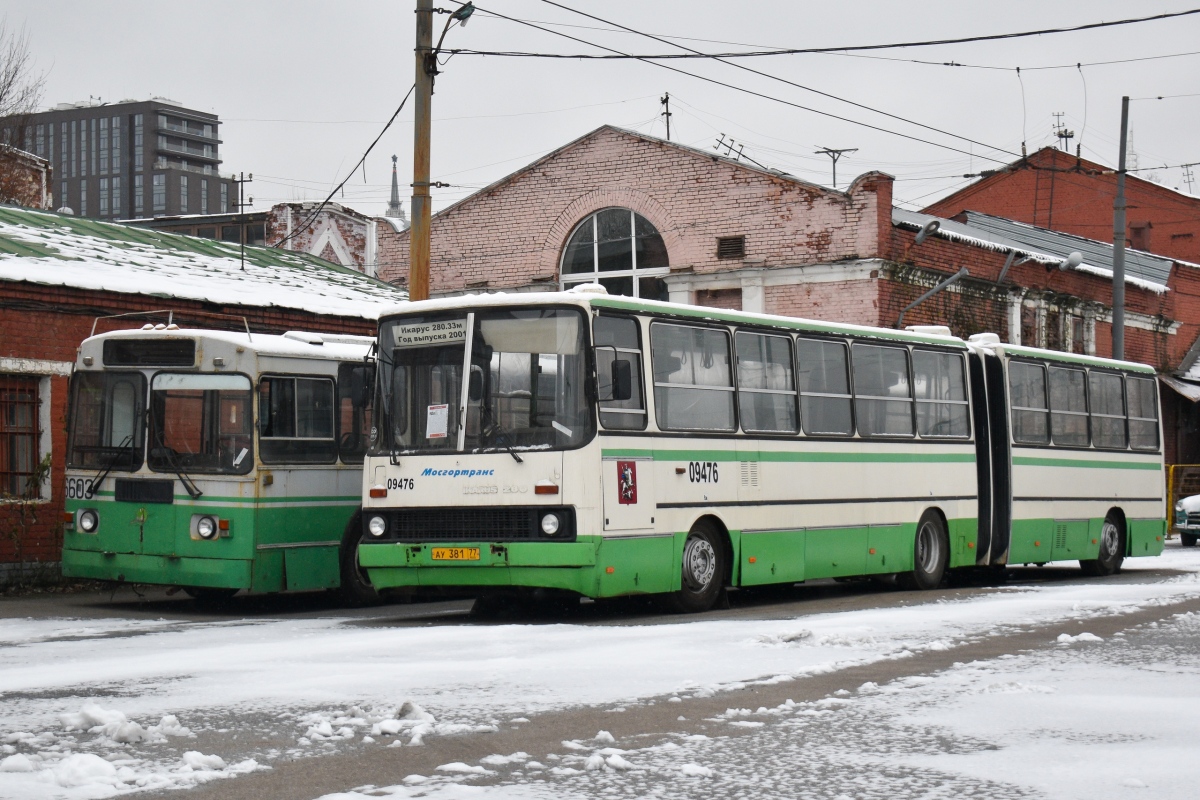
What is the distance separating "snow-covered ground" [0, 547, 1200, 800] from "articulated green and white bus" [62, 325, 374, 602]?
1202mm

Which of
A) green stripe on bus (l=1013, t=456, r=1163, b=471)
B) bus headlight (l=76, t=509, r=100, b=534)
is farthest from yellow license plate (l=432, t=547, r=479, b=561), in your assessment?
green stripe on bus (l=1013, t=456, r=1163, b=471)

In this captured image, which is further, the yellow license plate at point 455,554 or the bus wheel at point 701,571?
the bus wheel at point 701,571

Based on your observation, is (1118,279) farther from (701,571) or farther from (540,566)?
(540,566)

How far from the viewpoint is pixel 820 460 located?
17.0 m

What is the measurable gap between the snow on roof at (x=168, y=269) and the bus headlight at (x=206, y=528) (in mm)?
4777

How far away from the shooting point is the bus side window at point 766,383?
15.9 meters

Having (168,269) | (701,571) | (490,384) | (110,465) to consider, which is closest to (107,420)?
(110,465)

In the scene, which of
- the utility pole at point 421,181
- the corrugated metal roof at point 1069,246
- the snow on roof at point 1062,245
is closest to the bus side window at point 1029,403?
the utility pole at point 421,181

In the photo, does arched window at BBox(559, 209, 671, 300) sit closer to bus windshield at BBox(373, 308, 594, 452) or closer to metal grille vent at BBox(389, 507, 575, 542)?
bus windshield at BBox(373, 308, 594, 452)

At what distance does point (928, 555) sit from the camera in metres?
19.1

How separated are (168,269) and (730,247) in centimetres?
1343

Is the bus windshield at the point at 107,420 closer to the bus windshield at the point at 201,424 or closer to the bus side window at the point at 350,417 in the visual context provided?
the bus windshield at the point at 201,424

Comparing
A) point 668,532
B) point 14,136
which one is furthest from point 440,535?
point 14,136

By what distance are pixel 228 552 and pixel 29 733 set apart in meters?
7.59
